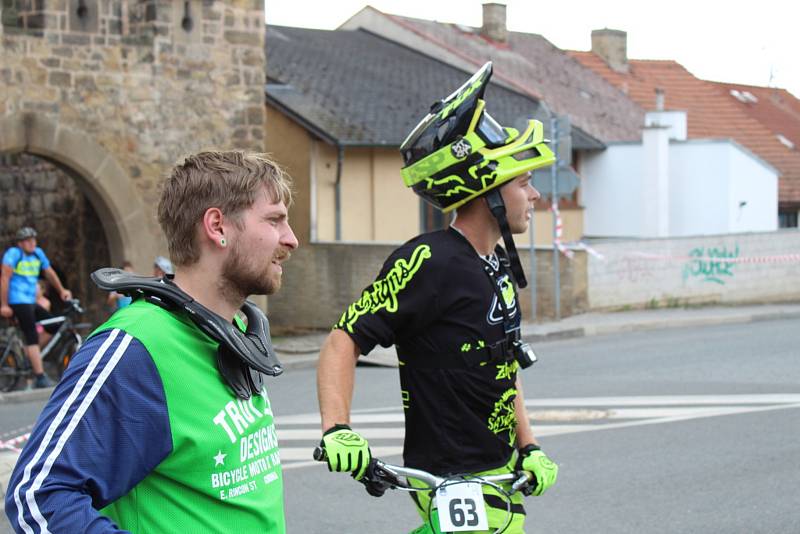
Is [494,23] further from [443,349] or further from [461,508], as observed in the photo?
[461,508]

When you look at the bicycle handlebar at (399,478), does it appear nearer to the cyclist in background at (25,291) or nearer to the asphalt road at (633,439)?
the asphalt road at (633,439)

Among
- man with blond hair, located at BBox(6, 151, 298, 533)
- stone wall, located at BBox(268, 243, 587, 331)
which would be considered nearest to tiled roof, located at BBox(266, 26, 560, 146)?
stone wall, located at BBox(268, 243, 587, 331)

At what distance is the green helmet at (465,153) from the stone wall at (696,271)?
606 inches

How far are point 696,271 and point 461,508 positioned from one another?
17.9 m

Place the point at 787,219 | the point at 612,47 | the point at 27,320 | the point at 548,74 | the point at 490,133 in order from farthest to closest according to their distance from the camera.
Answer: the point at 612,47 < the point at 787,219 < the point at 548,74 < the point at 27,320 < the point at 490,133

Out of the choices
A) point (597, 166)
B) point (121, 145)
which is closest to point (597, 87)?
point (597, 166)

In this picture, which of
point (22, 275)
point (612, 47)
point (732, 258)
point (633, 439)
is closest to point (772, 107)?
point (612, 47)

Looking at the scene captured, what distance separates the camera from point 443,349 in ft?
12.4

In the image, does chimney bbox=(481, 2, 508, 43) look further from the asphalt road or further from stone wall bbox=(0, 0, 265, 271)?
the asphalt road

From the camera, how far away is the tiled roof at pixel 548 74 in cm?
3059

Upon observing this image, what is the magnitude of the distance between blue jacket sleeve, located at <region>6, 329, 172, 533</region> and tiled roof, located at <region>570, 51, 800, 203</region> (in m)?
32.0

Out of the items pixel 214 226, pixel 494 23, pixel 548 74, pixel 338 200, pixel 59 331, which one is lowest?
pixel 59 331

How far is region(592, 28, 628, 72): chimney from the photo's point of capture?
37719 millimetres

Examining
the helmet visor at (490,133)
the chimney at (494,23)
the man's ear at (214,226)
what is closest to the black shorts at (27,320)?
the helmet visor at (490,133)
